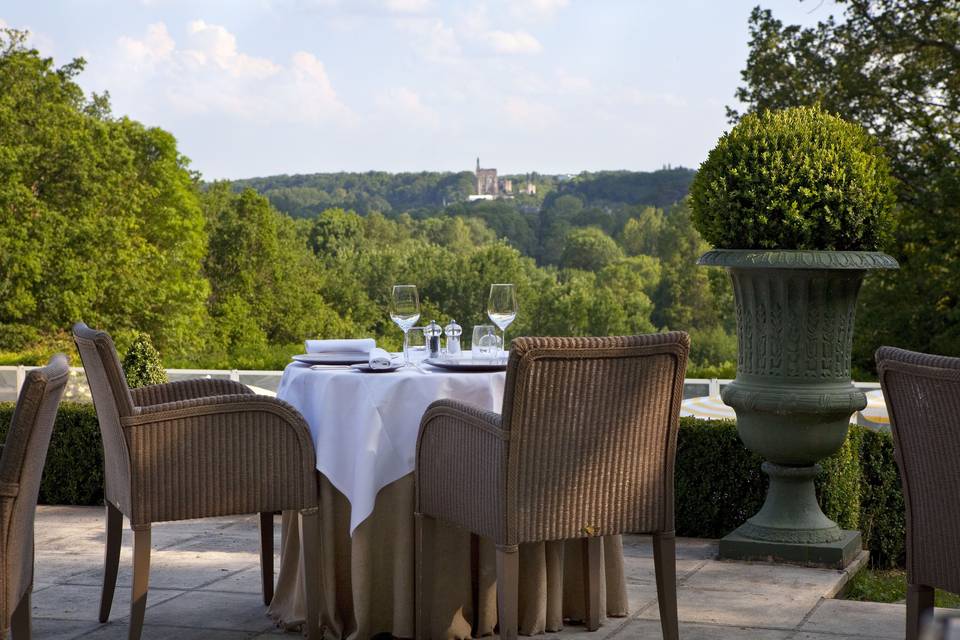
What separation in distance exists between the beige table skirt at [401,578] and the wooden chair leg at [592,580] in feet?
0.26

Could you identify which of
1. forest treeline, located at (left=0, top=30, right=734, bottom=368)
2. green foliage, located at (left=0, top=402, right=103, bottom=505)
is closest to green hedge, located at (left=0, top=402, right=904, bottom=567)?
green foliage, located at (left=0, top=402, right=103, bottom=505)

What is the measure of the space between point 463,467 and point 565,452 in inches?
11.2

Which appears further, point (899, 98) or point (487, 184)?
point (487, 184)

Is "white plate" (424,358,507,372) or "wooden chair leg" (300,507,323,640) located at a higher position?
"white plate" (424,358,507,372)

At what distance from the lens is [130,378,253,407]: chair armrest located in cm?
381

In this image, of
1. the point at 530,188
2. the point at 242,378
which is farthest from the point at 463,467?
the point at 530,188

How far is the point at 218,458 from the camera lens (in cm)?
332

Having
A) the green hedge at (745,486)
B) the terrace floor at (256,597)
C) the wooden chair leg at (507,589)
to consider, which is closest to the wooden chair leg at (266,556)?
the terrace floor at (256,597)

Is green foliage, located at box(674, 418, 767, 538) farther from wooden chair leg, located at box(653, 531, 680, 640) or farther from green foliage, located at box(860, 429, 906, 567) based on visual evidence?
wooden chair leg, located at box(653, 531, 680, 640)

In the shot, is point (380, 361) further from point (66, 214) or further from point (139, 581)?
point (66, 214)

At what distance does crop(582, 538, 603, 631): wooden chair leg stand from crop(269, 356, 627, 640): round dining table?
0.08 metres

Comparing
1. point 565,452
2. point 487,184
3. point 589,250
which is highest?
point 487,184

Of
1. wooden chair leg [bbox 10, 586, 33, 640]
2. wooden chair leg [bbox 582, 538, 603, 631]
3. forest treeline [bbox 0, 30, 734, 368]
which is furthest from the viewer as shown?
forest treeline [bbox 0, 30, 734, 368]

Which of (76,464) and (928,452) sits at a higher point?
(928,452)
